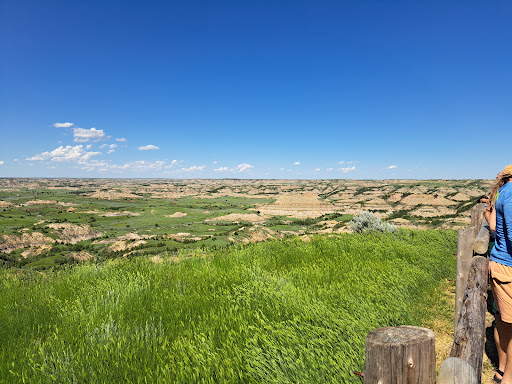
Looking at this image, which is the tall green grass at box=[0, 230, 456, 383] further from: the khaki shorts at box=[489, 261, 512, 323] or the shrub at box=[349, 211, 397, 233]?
the shrub at box=[349, 211, 397, 233]

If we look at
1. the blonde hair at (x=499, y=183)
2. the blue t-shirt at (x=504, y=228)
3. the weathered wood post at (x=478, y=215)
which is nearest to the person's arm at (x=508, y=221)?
the blue t-shirt at (x=504, y=228)

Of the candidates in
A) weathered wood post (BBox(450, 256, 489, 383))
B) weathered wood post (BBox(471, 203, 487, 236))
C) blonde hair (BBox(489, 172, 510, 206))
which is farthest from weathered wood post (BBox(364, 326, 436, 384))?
weathered wood post (BBox(471, 203, 487, 236))

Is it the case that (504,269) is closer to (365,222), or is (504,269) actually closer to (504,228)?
(504,228)

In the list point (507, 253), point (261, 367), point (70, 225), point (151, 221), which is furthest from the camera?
point (151, 221)

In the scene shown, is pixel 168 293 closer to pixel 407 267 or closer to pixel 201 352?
pixel 201 352

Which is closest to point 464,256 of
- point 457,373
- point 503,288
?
point 503,288

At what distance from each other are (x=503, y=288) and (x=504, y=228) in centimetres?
67

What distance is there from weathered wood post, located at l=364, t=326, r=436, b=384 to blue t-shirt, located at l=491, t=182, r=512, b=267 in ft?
8.34

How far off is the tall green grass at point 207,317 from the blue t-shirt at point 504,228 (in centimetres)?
163

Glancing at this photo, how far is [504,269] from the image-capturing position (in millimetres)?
3225

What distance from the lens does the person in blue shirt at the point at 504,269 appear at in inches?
124

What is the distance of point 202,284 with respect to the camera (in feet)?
17.4

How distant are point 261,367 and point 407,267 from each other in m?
5.45

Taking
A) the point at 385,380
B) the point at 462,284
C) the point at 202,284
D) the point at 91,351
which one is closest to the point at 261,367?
the point at 385,380
